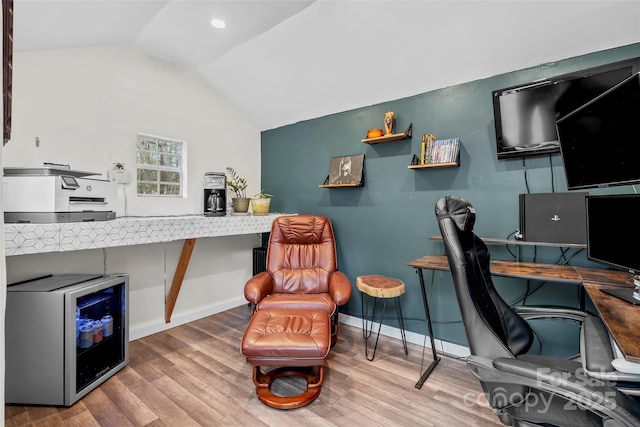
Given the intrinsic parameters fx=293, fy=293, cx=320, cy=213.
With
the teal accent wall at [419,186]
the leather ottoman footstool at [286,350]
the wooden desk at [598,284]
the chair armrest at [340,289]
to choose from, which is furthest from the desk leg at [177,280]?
the wooden desk at [598,284]

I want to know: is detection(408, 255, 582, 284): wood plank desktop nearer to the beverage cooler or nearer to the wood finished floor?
the wood finished floor

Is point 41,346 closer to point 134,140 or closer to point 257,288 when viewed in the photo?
point 257,288

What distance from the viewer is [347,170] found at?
2938 mm

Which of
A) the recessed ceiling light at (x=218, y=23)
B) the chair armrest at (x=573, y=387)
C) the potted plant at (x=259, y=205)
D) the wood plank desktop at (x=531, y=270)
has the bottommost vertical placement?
the chair armrest at (x=573, y=387)

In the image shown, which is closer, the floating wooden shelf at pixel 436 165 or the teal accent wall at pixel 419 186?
the teal accent wall at pixel 419 186

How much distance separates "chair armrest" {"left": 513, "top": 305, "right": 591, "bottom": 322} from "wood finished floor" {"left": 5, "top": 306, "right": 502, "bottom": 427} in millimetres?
673

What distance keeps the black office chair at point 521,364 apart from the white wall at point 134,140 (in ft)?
8.58

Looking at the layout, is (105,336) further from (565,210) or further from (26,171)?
(565,210)

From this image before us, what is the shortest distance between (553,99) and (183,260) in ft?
10.3

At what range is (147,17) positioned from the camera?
2188 mm

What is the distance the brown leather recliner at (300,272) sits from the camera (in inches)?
89.9

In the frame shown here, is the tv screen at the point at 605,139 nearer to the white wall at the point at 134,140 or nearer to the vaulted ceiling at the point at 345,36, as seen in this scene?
the vaulted ceiling at the point at 345,36

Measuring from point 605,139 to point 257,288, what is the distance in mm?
2245

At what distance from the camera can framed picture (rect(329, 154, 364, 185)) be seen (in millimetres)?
2855
